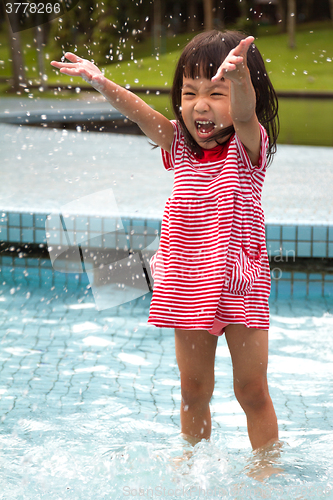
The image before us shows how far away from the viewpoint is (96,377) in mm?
2344

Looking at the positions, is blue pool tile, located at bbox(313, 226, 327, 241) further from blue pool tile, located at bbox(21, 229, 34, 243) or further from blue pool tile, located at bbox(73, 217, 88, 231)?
blue pool tile, located at bbox(21, 229, 34, 243)

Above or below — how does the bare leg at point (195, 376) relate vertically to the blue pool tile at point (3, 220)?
below

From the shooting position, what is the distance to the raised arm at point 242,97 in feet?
4.09

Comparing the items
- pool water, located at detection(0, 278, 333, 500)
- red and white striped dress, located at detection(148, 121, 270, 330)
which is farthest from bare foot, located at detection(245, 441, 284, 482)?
red and white striped dress, located at detection(148, 121, 270, 330)

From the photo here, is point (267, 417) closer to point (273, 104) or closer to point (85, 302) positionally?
point (273, 104)

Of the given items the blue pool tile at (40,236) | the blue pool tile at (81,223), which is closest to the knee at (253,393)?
the blue pool tile at (81,223)

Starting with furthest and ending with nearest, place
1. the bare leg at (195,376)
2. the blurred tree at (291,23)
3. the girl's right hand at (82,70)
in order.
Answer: the blurred tree at (291,23)
the bare leg at (195,376)
the girl's right hand at (82,70)

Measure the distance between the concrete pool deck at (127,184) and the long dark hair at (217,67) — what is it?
1783mm

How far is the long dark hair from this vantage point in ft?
4.67

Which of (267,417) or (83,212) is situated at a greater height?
(83,212)

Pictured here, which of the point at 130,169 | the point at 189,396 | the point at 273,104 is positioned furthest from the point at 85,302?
the point at 130,169

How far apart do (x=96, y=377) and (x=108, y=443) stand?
21.5 inches

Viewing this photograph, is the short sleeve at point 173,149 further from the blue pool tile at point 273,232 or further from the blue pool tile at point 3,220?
the blue pool tile at point 3,220

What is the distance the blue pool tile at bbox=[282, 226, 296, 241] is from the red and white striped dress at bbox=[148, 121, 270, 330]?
5.84 ft
